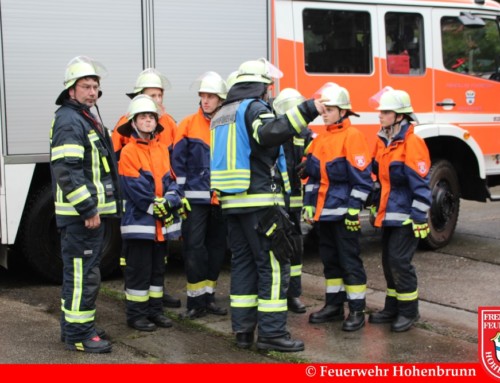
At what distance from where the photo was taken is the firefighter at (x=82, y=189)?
511 cm

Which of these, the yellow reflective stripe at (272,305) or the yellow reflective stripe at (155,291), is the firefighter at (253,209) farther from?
the yellow reflective stripe at (155,291)

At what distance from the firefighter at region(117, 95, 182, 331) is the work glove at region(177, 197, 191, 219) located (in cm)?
12

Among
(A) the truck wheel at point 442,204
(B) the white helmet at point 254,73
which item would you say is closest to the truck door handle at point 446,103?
(A) the truck wheel at point 442,204

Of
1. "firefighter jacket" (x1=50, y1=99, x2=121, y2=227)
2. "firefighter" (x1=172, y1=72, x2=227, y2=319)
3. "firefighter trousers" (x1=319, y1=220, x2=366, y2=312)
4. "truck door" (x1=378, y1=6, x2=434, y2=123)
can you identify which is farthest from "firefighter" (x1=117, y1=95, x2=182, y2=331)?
"truck door" (x1=378, y1=6, x2=434, y2=123)

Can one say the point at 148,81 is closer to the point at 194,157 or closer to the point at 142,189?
the point at 194,157

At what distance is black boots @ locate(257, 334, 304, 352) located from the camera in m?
5.25

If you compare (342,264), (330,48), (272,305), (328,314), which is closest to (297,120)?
(272,305)

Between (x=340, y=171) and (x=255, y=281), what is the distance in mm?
1041

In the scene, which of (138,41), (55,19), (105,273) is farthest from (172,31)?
(105,273)

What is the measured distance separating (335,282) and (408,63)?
3.31 meters

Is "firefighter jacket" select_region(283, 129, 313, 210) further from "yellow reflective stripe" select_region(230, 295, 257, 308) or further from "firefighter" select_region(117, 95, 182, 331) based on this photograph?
"yellow reflective stripe" select_region(230, 295, 257, 308)

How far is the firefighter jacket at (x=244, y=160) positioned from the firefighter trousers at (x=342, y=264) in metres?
0.74

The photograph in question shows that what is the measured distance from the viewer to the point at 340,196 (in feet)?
19.0

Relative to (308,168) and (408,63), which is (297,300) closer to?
(308,168)
